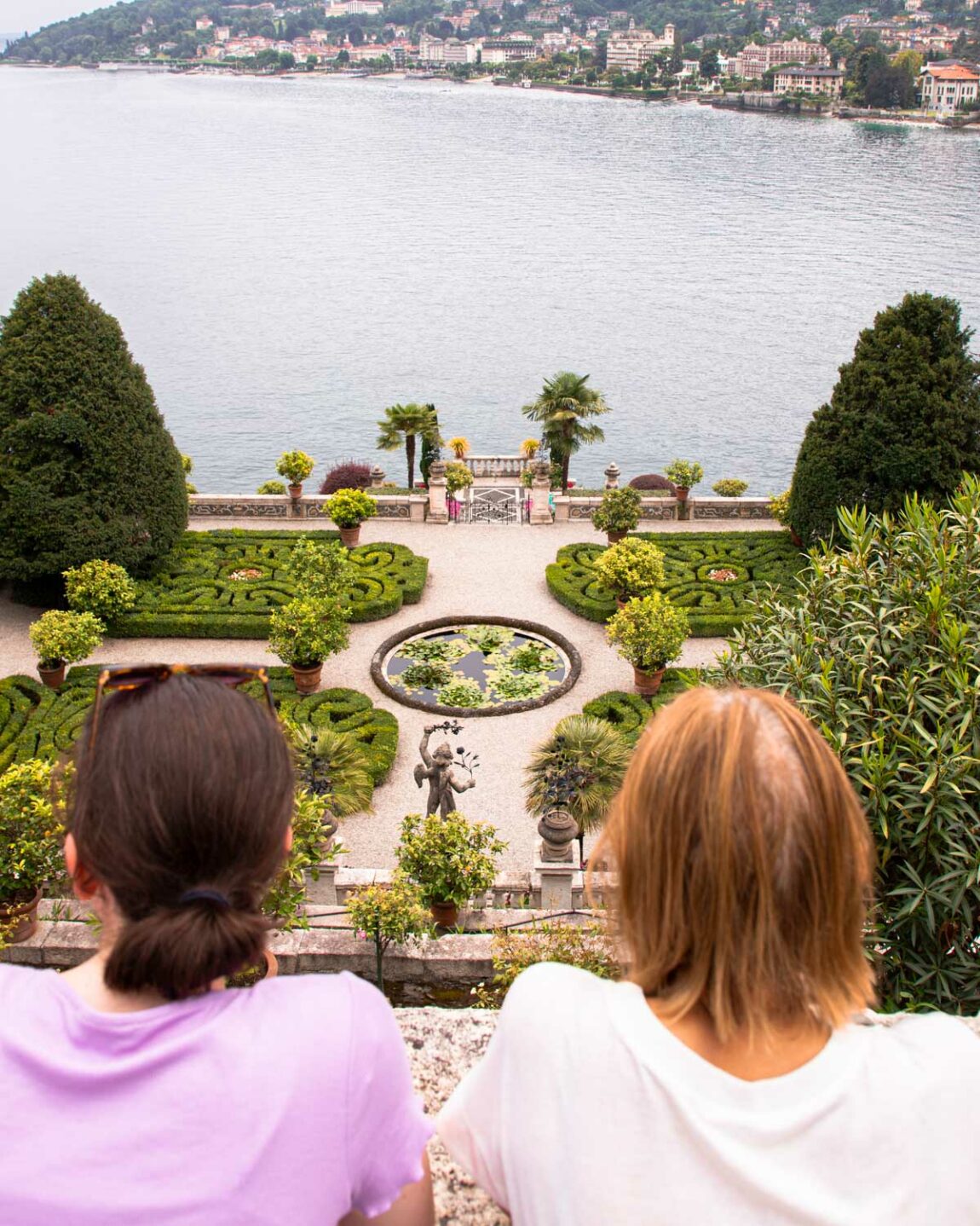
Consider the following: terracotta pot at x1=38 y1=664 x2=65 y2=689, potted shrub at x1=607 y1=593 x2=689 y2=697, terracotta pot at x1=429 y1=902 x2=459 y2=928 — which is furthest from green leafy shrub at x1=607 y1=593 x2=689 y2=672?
terracotta pot at x1=38 y1=664 x2=65 y2=689

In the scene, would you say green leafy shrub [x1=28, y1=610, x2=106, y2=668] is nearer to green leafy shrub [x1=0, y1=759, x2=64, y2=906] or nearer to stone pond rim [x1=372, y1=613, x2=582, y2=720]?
stone pond rim [x1=372, y1=613, x2=582, y2=720]

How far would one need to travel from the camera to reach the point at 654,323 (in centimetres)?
7206

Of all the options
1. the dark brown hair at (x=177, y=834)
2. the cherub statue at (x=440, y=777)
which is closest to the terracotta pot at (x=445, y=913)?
the cherub statue at (x=440, y=777)

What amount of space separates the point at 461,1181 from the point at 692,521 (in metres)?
26.1

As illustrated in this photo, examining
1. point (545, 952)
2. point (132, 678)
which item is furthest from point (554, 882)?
point (132, 678)

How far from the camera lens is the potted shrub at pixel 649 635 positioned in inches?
783

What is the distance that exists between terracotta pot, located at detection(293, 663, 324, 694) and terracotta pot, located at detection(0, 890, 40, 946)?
854cm

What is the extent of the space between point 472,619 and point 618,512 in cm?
467

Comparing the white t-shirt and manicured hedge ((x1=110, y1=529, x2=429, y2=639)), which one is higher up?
the white t-shirt

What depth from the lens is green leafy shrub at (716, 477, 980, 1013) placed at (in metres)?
8.94

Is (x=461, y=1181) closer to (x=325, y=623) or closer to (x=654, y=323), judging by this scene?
(x=325, y=623)

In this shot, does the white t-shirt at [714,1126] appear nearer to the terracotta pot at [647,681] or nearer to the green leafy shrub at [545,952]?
the green leafy shrub at [545,952]

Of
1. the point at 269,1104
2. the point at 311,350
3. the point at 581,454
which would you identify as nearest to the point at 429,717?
the point at 269,1104

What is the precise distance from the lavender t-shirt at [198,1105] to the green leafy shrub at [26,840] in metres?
10.2
